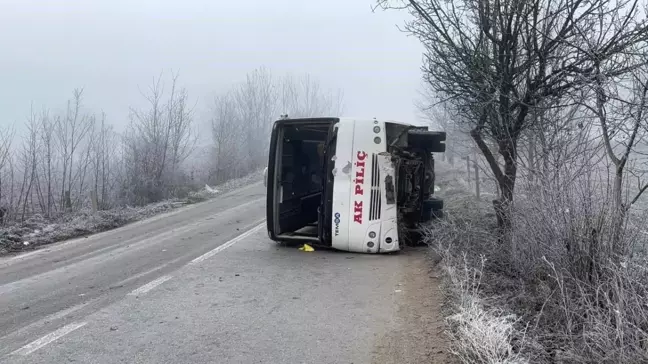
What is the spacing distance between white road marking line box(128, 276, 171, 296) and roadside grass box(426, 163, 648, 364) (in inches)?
137

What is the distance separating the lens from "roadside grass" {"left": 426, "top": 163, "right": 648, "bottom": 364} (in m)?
3.27

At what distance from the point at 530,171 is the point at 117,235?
8.97 m

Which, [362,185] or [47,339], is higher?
[362,185]

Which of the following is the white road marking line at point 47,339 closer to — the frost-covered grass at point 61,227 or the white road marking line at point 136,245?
the white road marking line at point 136,245

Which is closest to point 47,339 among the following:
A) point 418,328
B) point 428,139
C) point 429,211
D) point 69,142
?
point 418,328

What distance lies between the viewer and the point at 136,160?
21.5 metres

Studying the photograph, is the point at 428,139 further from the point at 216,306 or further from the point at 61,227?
the point at 61,227

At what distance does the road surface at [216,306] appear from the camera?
4.00 meters

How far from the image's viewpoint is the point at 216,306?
17.1 feet

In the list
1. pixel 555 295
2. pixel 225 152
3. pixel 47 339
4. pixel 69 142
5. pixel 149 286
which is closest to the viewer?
pixel 47 339

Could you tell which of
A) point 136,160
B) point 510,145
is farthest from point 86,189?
point 510,145

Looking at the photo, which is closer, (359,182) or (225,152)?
(359,182)

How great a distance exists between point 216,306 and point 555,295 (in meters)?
3.32

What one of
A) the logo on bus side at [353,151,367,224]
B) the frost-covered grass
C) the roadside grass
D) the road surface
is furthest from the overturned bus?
the frost-covered grass
